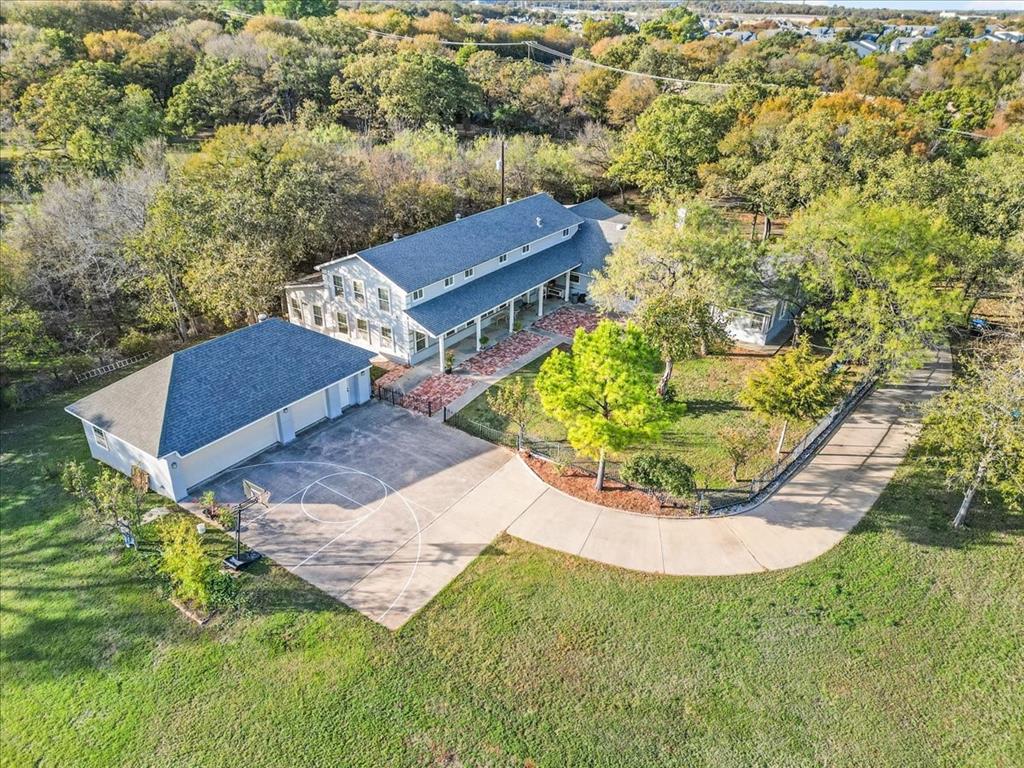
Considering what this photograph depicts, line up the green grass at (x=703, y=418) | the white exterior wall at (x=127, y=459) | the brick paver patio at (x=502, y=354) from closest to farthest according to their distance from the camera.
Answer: the white exterior wall at (x=127, y=459) < the green grass at (x=703, y=418) < the brick paver patio at (x=502, y=354)

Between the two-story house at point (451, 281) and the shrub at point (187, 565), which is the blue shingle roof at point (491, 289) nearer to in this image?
the two-story house at point (451, 281)

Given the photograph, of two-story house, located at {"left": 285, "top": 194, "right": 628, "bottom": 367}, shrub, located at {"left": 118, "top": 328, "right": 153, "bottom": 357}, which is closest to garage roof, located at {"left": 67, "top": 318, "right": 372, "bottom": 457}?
two-story house, located at {"left": 285, "top": 194, "right": 628, "bottom": 367}

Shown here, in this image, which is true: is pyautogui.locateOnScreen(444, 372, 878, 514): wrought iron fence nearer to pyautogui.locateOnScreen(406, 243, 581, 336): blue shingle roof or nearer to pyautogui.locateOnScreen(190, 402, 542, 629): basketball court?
pyautogui.locateOnScreen(190, 402, 542, 629): basketball court

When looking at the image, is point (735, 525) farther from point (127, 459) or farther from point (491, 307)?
point (127, 459)

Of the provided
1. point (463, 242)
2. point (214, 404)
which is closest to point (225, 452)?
point (214, 404)

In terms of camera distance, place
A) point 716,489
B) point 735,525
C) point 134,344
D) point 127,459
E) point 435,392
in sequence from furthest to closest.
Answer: point 134,344 < point 435,392 < point 127,459 < point 716,489 < point 735,525

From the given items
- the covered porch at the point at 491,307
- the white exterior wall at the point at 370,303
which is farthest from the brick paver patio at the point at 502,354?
the white exterior wall at the point at 370,303
